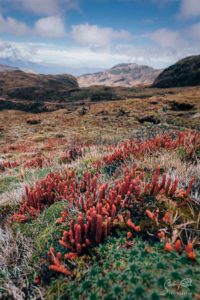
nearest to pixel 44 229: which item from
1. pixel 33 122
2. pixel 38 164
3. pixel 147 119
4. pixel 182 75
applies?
pixel 38 164

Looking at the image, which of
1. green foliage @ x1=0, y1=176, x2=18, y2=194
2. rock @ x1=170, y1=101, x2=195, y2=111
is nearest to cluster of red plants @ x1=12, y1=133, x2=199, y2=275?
green foliage @ x1=0, y1=176, x2=18, y2=194

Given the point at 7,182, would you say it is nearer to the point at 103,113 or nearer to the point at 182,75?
the point at 103,113

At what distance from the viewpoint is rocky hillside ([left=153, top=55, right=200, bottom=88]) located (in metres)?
113

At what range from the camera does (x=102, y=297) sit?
205 cm

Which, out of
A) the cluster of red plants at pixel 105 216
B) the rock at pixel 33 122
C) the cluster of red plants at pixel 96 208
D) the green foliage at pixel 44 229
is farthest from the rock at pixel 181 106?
the green foliage at pixel 44 229

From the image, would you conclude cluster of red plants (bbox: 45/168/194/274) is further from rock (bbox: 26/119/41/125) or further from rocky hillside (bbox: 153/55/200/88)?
rocky hillside (bbox: 153/55/200/88)

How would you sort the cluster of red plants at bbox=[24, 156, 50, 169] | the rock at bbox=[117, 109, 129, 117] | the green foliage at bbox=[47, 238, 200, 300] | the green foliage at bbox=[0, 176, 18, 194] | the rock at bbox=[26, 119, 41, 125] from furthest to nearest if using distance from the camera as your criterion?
1. the rock at bbox=[26, 119, 41, 125]
2. the rock at bbox=[117, 109, 129, 117]
3. the cluster of red plants at bbox=[24, 156, 50, 169]
4. the green foliage at bbox=[0, 176, 18, 194]
5. the green foliage at bbox=[47, 238, 200, 300]

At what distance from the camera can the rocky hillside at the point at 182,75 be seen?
369ft

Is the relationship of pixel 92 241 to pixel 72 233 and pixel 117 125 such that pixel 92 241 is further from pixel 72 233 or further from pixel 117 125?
pixel 117 125

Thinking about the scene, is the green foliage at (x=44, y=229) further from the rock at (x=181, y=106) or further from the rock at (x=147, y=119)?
the rock at (x=181, y=106)

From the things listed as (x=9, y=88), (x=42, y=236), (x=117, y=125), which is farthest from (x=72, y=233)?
(x=9, y=88)

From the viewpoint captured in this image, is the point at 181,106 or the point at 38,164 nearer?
the point at 38,164

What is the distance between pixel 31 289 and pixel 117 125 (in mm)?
30743

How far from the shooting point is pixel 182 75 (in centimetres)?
12169
